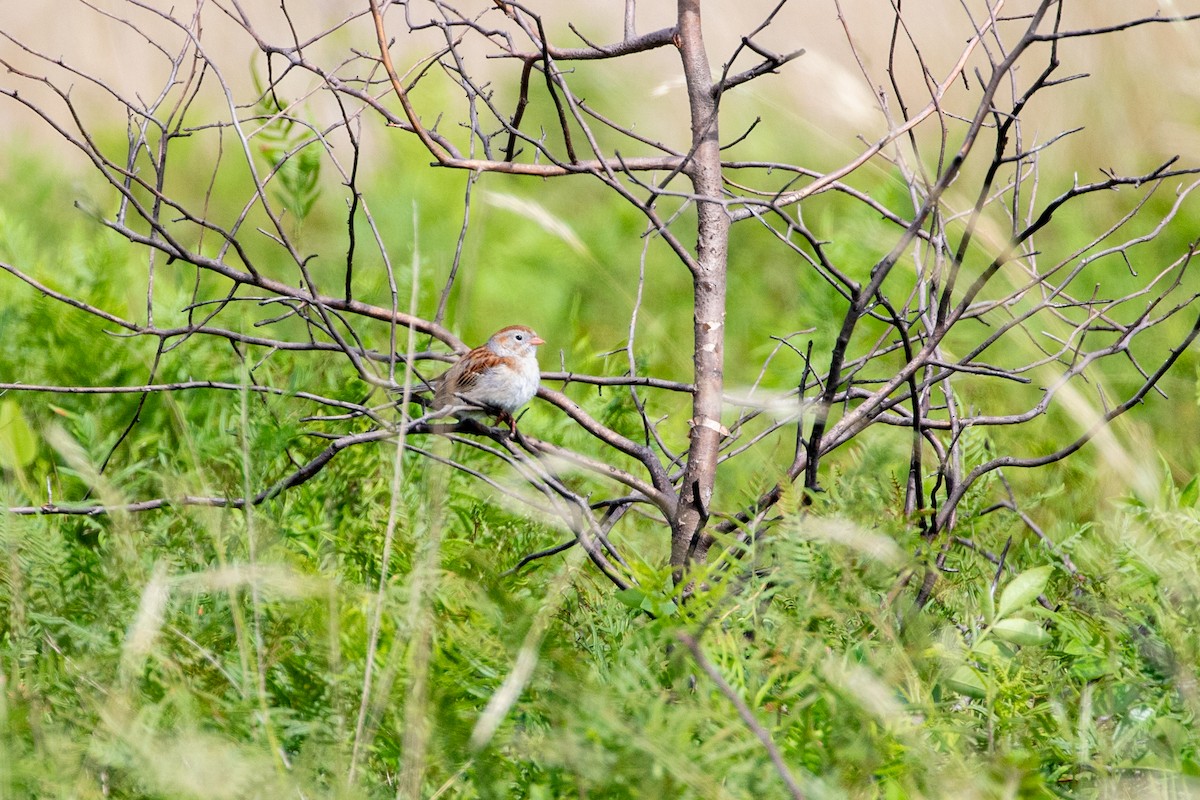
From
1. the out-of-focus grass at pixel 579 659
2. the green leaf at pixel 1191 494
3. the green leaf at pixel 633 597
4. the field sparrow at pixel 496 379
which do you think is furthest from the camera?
the field sparrow at pixel 496 379

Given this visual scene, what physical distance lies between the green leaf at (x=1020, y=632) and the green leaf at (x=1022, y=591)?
0.06ft

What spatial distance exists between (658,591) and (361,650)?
1.44 feet

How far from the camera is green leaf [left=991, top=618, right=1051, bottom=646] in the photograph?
1677 millimetres

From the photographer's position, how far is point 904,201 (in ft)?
14.7

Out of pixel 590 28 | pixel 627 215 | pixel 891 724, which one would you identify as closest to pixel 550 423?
pixel 891 724

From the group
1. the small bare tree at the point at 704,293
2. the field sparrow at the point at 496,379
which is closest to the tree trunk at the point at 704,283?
the small bare tree at the point at 704,293

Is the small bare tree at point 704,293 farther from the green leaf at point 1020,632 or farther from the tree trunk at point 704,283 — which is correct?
the green leaf at point 1020,632

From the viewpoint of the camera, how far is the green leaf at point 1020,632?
1.68 metres

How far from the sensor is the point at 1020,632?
1.68 meters

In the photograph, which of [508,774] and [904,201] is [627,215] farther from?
[508,774]

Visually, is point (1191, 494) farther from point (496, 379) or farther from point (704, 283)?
point (496, 379)

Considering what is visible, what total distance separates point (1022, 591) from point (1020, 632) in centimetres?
6

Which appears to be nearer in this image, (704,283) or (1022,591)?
(1022,591)

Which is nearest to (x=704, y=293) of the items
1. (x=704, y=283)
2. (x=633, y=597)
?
(x=704, y=283)
